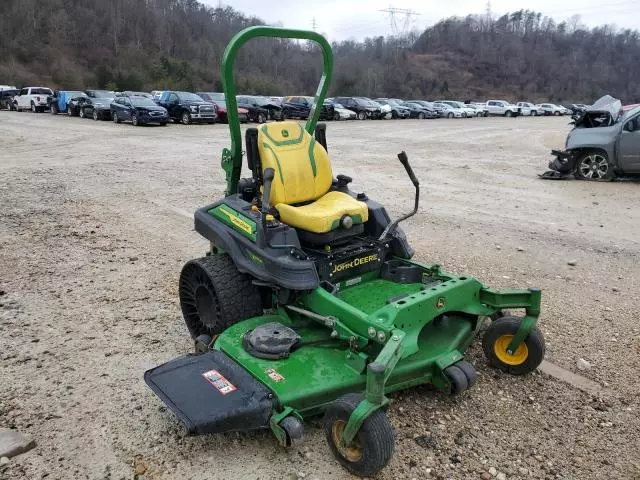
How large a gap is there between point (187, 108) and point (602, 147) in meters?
17.2

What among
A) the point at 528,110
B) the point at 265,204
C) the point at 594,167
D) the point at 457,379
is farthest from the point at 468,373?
the point at 528,110

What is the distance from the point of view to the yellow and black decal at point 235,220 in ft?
12.9

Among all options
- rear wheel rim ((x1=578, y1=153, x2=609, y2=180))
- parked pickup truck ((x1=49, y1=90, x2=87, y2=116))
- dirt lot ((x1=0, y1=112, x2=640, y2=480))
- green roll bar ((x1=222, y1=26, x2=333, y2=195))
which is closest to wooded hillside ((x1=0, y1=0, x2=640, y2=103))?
parked pickup truck ((x1=49, y1=90, x2=87, y2=116))

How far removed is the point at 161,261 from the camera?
239 inches

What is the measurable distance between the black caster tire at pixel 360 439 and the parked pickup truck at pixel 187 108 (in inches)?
885

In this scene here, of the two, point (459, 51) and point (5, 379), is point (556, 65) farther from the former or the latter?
point (5, 379)

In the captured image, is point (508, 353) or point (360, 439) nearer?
point (360, 439)

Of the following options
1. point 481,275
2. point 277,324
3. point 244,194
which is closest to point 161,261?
point 244,194

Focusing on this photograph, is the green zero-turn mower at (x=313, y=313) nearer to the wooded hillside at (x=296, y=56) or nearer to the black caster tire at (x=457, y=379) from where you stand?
the black caster tire at (x=457, y=379)

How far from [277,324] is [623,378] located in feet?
7.90

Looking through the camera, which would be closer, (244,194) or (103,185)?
(244,194)

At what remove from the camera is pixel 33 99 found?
2933 centimetres

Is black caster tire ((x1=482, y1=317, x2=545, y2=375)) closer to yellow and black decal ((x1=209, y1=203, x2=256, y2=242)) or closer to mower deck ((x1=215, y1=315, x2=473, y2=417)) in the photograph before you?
mower deck ((x1=215, y1=315, x2=473, y2=417))

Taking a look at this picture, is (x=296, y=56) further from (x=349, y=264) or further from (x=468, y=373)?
(x=468, y=373)
